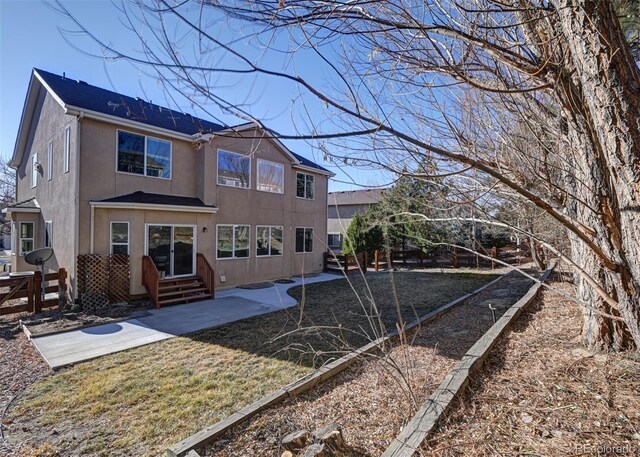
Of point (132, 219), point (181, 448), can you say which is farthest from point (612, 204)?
point (132, 219)

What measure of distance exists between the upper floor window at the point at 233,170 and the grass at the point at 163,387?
666 centimetres

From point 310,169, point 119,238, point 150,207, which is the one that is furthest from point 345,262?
point 119,238

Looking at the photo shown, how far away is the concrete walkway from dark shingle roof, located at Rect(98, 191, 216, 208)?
3.22m

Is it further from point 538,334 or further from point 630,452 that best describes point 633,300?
point 538,334

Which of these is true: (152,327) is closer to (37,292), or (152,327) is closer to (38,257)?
(37,292)

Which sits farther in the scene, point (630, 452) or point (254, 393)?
point (254, 393)

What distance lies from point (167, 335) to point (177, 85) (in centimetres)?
580

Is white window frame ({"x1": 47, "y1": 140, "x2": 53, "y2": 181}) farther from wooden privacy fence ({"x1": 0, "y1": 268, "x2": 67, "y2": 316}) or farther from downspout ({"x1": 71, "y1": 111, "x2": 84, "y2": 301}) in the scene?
wooden privacy fence ({"x1": 0, "y1": 268, "x2": 67, "y2": 316})

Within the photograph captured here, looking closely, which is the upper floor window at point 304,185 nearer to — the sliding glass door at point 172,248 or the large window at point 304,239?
the large window at point 304,239

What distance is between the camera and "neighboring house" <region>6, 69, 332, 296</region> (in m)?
9.02

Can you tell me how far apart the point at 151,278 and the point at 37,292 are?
2.57 metres

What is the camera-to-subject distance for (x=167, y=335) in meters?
6.46

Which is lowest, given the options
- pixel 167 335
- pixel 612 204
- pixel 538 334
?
pixel 167 335

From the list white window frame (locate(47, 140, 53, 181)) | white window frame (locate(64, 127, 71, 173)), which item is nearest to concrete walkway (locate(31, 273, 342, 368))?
white window frame (locate(64, 127, 71, 173))
